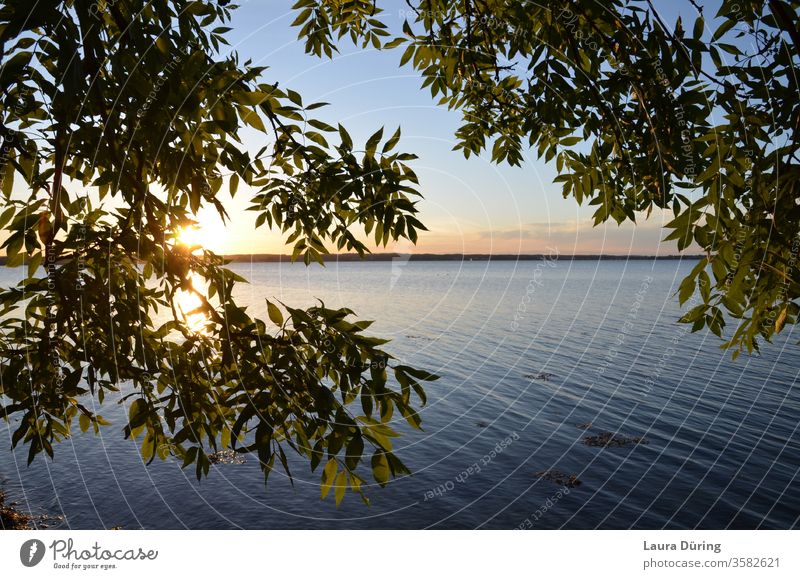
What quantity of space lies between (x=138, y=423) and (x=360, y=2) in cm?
412

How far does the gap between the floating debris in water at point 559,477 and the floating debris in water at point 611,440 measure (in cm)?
217

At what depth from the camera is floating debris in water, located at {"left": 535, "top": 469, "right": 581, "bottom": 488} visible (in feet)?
49.1

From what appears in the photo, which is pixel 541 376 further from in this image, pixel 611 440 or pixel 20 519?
pixel 20 519

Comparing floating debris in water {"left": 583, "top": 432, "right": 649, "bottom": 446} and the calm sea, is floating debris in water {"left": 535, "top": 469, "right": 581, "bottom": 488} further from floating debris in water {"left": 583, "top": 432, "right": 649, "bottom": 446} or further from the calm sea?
floating debris in water {"left": 583, "top": 432, "right": 649, "bottom": 446}

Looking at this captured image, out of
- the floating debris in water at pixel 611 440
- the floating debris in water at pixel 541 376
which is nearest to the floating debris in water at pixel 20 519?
the floating debris in water at pixel 611 440

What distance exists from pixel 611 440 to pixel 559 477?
2837mm

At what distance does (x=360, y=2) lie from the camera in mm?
5398

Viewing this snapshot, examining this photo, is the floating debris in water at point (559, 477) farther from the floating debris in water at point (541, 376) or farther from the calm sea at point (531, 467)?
the floating debris in water at point (541, 376)

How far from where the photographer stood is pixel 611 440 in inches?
677

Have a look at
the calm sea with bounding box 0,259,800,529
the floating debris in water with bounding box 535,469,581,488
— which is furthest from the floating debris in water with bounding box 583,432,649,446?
the floating debris in water with bounding box 535,469,581,488

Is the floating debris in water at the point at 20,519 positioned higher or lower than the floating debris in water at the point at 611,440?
lower

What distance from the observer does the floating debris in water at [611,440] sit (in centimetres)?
1705

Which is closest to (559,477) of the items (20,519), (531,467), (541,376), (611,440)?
(531,467)
